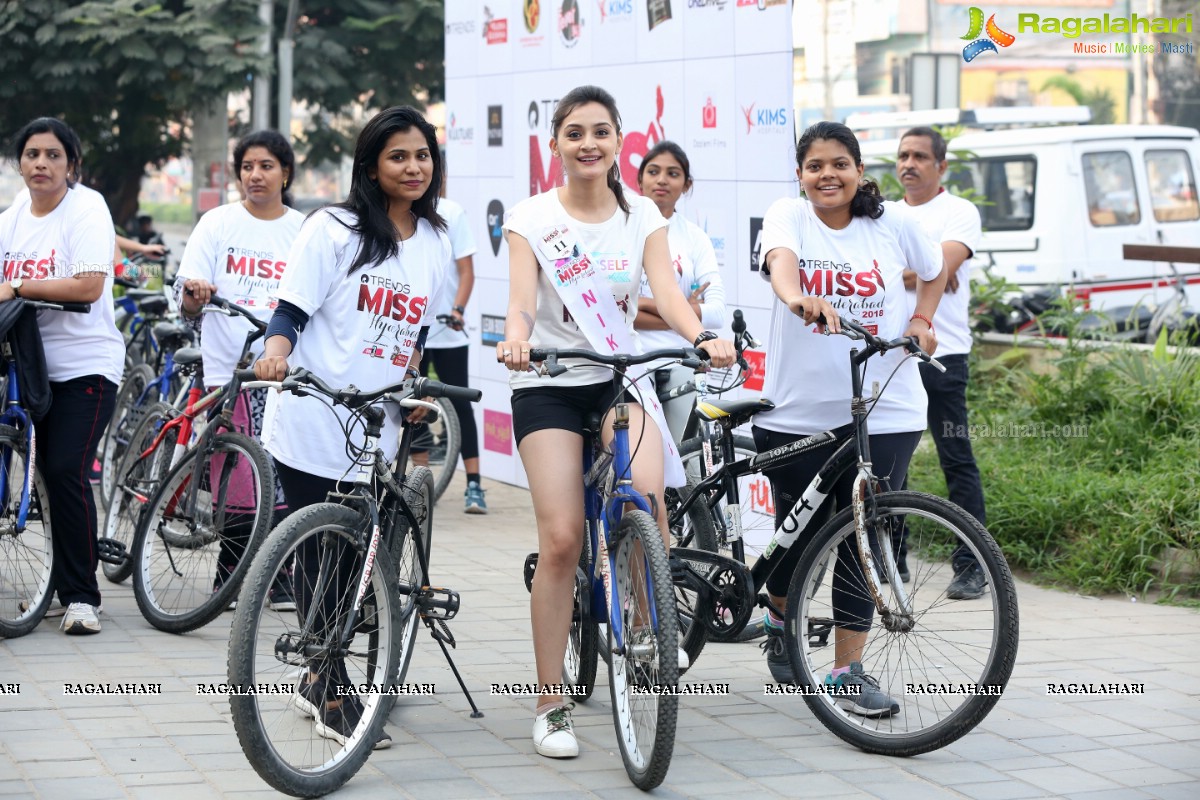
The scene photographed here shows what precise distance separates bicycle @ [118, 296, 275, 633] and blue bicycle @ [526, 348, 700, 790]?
67.8 inches

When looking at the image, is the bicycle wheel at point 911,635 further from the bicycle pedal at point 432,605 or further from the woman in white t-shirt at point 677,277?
the woman in white t-shirt at point 677,277

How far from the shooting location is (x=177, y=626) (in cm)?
618

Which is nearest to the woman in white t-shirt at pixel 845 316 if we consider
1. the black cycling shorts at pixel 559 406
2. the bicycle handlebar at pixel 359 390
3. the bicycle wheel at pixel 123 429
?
the black cycling shorts at pixel 559 406

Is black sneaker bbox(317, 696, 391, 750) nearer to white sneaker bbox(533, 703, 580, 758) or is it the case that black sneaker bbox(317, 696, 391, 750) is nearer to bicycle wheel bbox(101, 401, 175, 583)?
white sneaker bbox(533, 703, 580, 758)

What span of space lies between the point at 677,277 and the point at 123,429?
3.93 metres

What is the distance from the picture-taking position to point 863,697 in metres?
5.01

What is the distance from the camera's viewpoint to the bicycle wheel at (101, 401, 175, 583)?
6875mm

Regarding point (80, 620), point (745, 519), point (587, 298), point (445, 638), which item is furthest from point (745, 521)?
point (587, 298)

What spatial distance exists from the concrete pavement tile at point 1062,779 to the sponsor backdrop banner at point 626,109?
3.50 meters

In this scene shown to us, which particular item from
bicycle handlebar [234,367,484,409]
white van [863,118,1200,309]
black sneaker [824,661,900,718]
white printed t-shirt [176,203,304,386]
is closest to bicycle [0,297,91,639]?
white printed t-shirt [176,203,304,386]

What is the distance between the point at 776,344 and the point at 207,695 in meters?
2.28

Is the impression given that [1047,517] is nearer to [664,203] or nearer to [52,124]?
A: [664,203]

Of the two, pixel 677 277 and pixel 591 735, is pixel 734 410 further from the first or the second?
pixel 677 277

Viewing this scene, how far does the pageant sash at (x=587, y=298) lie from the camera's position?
15.3 feet
